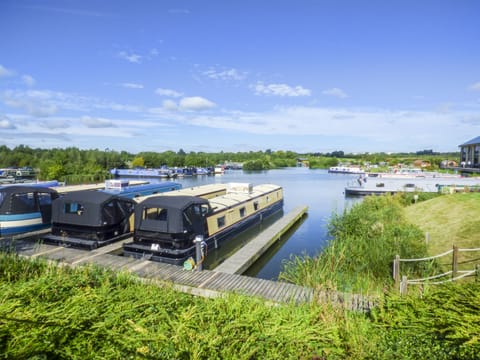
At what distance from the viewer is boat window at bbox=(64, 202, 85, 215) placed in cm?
1221

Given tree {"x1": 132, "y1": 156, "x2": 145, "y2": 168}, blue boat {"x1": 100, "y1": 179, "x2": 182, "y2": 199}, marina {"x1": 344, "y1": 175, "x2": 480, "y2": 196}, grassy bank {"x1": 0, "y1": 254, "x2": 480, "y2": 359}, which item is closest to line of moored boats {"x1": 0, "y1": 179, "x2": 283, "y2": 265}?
grassy bank {"x1": 0, "y1": 254, "x2": 480, "y2": 359}

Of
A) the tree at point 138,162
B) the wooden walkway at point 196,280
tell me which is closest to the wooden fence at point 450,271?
the wooden walkway at point 196,280

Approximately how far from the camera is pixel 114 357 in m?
3.06

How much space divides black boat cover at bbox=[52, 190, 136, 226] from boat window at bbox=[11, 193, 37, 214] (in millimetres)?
2437

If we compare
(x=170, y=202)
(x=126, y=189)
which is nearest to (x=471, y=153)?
(x=126, y=189)

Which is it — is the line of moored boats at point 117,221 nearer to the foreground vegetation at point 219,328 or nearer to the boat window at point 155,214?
the boat window at point 155,214

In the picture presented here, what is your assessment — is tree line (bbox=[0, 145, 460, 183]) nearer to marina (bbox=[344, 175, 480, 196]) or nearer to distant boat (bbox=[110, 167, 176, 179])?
distant boat (bbox=[110, 167, 176, 179])

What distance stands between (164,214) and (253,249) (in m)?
4.84

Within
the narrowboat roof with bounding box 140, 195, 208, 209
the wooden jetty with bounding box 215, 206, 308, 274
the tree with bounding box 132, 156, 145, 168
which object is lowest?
the wooden jetty with bounding box 215, 206, 308, 274

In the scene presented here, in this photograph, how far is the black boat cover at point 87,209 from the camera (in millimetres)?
11766

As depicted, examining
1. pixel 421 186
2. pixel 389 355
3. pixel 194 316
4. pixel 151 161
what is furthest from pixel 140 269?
pixel 151 161

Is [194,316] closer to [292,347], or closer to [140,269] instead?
[292,347]

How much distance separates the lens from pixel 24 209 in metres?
13.5

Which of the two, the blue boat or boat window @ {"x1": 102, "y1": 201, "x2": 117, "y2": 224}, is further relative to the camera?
the blue boat
